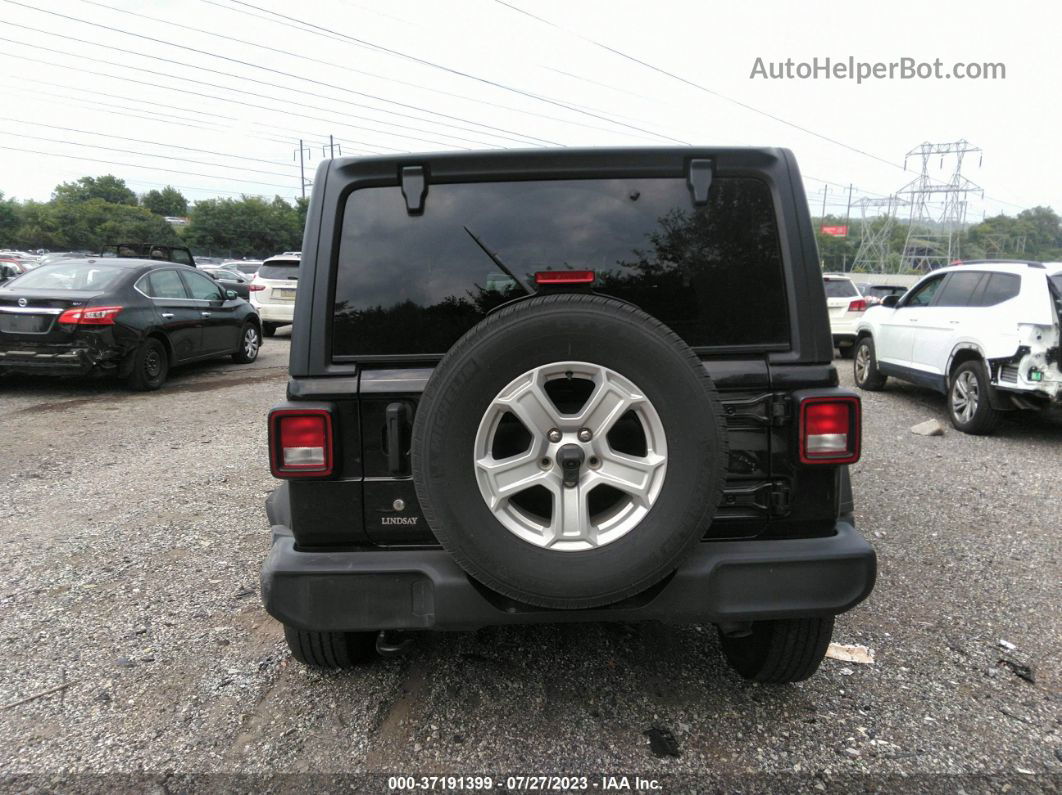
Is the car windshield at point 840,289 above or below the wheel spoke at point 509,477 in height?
above

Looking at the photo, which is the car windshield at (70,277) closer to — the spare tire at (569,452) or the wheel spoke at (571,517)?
the spare tire at (569,452)

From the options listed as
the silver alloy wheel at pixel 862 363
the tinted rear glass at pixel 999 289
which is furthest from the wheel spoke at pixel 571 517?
the silver alloy wheel at pixel 862 363

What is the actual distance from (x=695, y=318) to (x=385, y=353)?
3.43 ft

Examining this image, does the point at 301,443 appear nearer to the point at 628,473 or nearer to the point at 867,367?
the point at 628,473

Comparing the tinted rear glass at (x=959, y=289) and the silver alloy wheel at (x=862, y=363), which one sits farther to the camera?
the silver alloy wheel at (x=862, y=363)

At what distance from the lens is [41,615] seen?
3256 mm

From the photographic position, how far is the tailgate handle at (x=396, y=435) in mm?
2230

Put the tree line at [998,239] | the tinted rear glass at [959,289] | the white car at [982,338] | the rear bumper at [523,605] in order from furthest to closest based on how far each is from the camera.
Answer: the tree line at [998,239], the tinted rear glass at [959,289], the white car at [982,338], the rear bumper at [523,605]

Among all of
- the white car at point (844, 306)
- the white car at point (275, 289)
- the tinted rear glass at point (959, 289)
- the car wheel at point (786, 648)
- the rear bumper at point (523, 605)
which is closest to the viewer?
the rear bumper at point (523, 605)

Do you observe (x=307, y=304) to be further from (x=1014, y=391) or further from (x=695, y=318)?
(x=1014, y=391)

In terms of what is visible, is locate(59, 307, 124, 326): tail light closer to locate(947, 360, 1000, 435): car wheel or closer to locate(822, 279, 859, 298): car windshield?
locate(947, 360, 1000, 435): car wheel

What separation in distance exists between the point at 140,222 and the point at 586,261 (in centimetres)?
8727

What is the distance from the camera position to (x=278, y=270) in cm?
1406

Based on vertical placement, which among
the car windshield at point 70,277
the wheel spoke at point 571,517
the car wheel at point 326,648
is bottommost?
the car wheel at point 326,648
